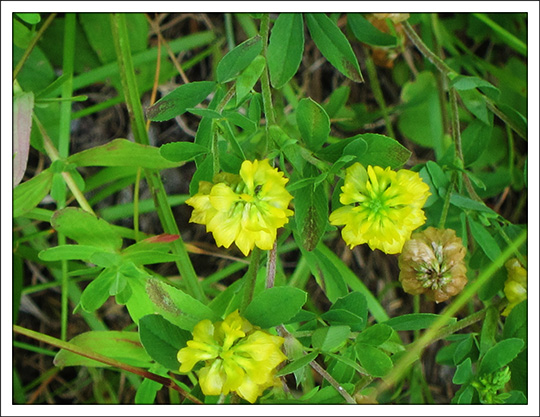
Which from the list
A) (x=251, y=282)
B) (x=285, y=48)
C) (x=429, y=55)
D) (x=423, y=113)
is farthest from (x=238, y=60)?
(x=423, y=113)

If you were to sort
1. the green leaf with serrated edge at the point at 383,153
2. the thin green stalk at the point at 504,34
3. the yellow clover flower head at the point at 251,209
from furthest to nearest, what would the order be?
the thin green stalk at the point at 504,34 < the green leaf with serrated edge at the point at 383,153 < the yellow clover flower head at the point at 251,209

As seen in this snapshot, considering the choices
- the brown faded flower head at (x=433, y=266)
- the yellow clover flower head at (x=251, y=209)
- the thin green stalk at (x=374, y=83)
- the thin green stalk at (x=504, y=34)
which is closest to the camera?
the yellow clover flower head at (x=251, y=209)

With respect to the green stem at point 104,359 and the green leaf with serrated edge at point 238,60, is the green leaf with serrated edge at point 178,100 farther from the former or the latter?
the green stem at point 104,359

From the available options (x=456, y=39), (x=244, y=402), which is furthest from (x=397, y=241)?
(x=456, y=39)

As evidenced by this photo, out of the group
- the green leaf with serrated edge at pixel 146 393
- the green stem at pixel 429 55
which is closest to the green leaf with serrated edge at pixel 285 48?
the green stem at pixel 429 55

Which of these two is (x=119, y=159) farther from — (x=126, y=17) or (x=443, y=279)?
(x=443, y=279)

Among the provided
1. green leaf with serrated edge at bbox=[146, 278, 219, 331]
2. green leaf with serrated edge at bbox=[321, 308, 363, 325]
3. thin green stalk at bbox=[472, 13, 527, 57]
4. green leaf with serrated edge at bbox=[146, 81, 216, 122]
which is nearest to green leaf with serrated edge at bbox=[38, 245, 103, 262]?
green leaf with serrated edge at bbox=[146, 278, 219, 331]
